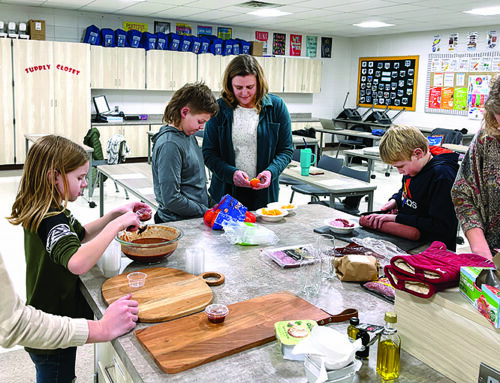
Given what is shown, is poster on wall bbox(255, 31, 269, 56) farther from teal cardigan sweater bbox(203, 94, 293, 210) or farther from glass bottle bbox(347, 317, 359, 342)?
glass bottle bbox(347, 317, 359, 342)

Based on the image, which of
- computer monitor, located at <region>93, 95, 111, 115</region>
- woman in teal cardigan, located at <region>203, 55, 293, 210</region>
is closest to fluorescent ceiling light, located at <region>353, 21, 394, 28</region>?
computer monitor, located at <region>93, 95, 111, 115</region>

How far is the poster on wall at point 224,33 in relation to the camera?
31.7 feet

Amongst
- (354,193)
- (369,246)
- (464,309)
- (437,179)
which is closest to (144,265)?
(369,246)

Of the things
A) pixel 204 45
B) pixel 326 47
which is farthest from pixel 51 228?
pixel 326 47

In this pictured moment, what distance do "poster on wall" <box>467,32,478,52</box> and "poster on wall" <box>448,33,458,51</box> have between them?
0.27 metres

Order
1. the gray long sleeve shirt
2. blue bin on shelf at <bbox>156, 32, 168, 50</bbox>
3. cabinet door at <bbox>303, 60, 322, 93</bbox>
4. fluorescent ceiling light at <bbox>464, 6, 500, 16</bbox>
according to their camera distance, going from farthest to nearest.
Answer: cabinet door at <bbox>303, 60, 322, 93</bbox>
blue bin on shelf at <bbox>156, 32, 168, 50</bbox>
fluorescent ceiling light at <bbox>464, 6, 500, 16</bbox>
the gray long sleeve shirt

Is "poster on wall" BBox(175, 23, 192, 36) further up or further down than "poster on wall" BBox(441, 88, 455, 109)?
further up

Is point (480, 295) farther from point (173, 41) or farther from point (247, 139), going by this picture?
point (173, 41)

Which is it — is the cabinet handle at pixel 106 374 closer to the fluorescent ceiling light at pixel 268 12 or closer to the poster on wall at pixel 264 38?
the fluorescent ceiling light at pixel 268 12

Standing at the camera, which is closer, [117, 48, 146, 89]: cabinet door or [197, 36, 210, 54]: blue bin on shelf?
[117, 48, 146, 89]: cabinet door

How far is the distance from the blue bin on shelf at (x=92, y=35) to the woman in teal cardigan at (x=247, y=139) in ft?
20.5

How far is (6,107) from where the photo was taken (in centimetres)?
755

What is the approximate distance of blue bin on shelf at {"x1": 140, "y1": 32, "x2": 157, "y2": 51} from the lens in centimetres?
859

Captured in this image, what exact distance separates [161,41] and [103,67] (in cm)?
114
